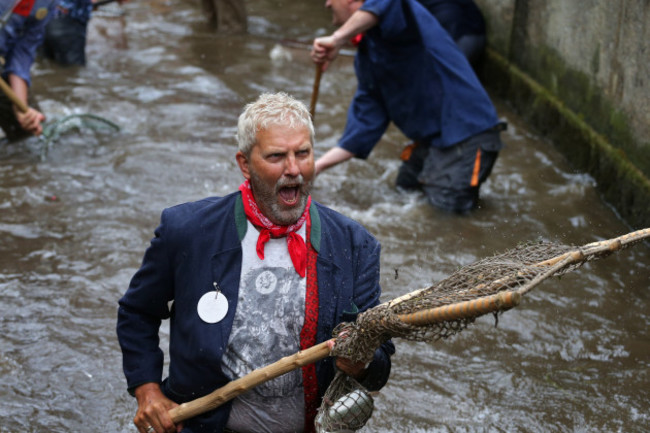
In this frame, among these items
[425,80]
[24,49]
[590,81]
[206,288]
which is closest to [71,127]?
[24,49]

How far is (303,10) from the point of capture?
13.9 meters

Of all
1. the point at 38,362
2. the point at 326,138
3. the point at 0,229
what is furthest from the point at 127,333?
the point at 326,138

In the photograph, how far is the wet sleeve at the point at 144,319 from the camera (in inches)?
113

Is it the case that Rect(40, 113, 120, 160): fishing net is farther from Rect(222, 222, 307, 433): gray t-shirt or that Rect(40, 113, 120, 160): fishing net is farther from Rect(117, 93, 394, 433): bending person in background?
Rect(222, 222, 307, 433): gray t-shirt

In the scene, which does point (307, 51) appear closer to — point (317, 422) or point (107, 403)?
point (107, 403)

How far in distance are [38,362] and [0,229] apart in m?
1.94

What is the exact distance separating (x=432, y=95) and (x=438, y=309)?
156 inches

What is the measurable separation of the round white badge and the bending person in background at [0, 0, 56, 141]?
497 cm

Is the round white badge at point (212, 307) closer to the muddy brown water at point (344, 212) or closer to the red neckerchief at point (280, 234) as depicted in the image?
the red neckerchief at point (280, 234)

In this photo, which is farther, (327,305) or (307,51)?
(307,51)

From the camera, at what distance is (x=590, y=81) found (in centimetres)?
732

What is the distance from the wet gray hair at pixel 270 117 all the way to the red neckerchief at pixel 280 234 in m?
0.20

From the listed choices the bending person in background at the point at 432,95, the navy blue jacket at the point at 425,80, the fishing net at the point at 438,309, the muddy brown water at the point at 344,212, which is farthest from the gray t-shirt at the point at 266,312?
the navy blue jacket at the point at 425,80

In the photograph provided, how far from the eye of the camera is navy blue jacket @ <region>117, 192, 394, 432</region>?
2.77m
